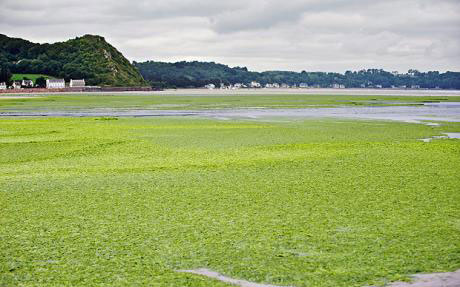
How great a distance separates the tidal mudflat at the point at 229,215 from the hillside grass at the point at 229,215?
1.1 inches

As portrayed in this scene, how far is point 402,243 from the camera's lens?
8.17m

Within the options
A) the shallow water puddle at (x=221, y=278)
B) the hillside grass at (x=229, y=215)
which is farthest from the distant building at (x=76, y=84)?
the shallow water puddle at (x=221, y=278)

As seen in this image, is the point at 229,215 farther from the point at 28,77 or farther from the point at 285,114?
the point at 28,77

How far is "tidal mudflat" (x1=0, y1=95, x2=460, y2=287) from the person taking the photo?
7.16 meters

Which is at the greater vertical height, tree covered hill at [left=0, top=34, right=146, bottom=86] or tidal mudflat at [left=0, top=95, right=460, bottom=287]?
tree covered hill at [left=0, top=34, right=146, bottom=86]

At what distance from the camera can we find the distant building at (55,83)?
16225 cm

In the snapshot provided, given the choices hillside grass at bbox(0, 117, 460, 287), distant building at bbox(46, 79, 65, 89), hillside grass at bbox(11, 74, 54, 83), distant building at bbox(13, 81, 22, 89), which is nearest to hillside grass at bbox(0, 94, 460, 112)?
hillside grass at bbox(0, 117, 460, 287)

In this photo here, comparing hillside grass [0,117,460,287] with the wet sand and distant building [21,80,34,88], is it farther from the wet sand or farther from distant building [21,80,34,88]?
distant building [21,80,34,88]

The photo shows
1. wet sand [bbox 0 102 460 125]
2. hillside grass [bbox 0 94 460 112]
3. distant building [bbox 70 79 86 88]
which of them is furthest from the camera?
Answer: distant building [bbox 70 79 86 88]

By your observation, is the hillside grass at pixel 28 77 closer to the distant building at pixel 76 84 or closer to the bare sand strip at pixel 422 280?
the distant building at pixel 76 84

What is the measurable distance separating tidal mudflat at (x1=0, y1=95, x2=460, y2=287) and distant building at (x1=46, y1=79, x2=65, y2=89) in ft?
489

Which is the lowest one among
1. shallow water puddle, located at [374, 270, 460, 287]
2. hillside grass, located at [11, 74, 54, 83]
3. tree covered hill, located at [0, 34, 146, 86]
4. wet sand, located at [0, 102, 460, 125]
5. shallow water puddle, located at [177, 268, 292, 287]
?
wet sand, located at [0, 102, 460, 125]

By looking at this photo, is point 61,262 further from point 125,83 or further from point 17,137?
point 125,83

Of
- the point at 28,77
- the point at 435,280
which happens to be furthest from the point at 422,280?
the point at 28,77
